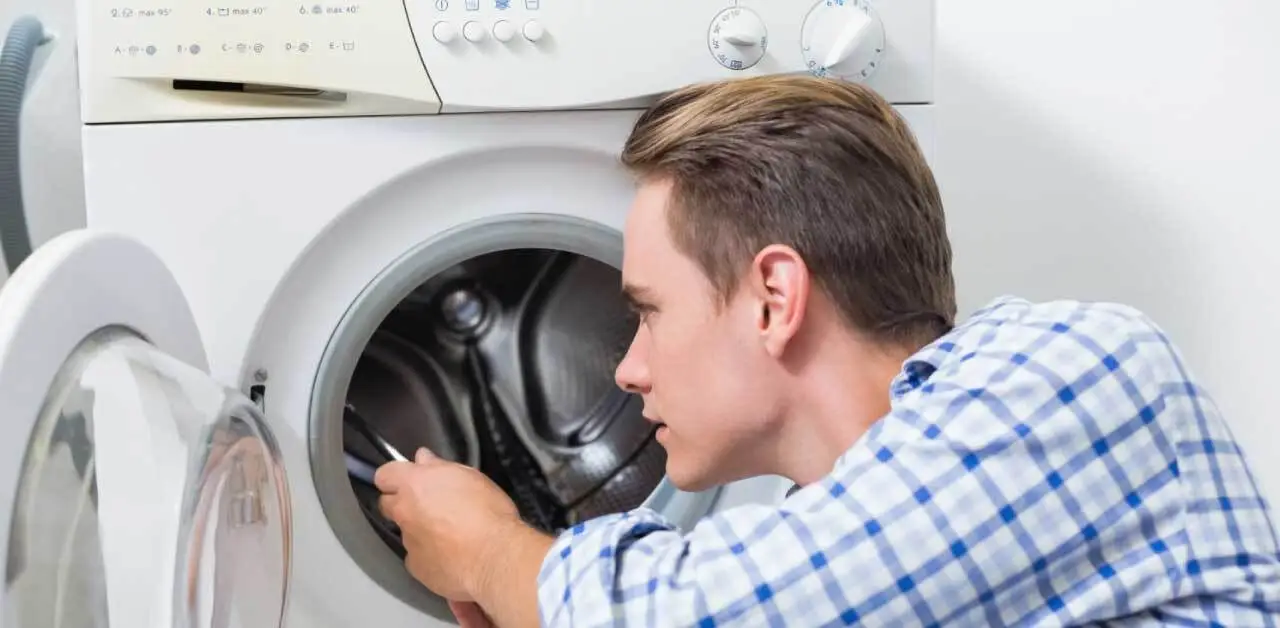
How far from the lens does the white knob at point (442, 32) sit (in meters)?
0.80

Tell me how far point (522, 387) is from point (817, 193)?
44 centimetres

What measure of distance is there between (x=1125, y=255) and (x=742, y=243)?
0.72 meters

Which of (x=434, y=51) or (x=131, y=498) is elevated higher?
(x=434, y=51)

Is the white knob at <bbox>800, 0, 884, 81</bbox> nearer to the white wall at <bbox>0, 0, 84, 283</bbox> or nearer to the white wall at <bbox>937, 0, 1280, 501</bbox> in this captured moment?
the white wall at <bbox>937, 0, 1280, 501</bbox>

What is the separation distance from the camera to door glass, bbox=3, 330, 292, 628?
1.72 ft

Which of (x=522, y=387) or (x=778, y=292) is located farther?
(x=522, y=387)

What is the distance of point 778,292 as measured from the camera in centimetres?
69

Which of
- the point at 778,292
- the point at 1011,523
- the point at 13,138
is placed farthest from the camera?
the point at 13,138

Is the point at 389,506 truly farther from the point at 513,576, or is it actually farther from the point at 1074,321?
the point at 1074,321

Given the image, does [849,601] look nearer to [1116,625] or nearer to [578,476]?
[1116,625]

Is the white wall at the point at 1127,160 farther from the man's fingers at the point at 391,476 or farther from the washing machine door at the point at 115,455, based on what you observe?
the washing machine door at the point at 115,455

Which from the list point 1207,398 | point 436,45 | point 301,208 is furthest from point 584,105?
point 1207,398

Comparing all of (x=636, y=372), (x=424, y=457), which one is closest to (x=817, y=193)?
(x=636, y=372)

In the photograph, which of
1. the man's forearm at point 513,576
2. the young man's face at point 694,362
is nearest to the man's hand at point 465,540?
the man's forearm at point 513,576
